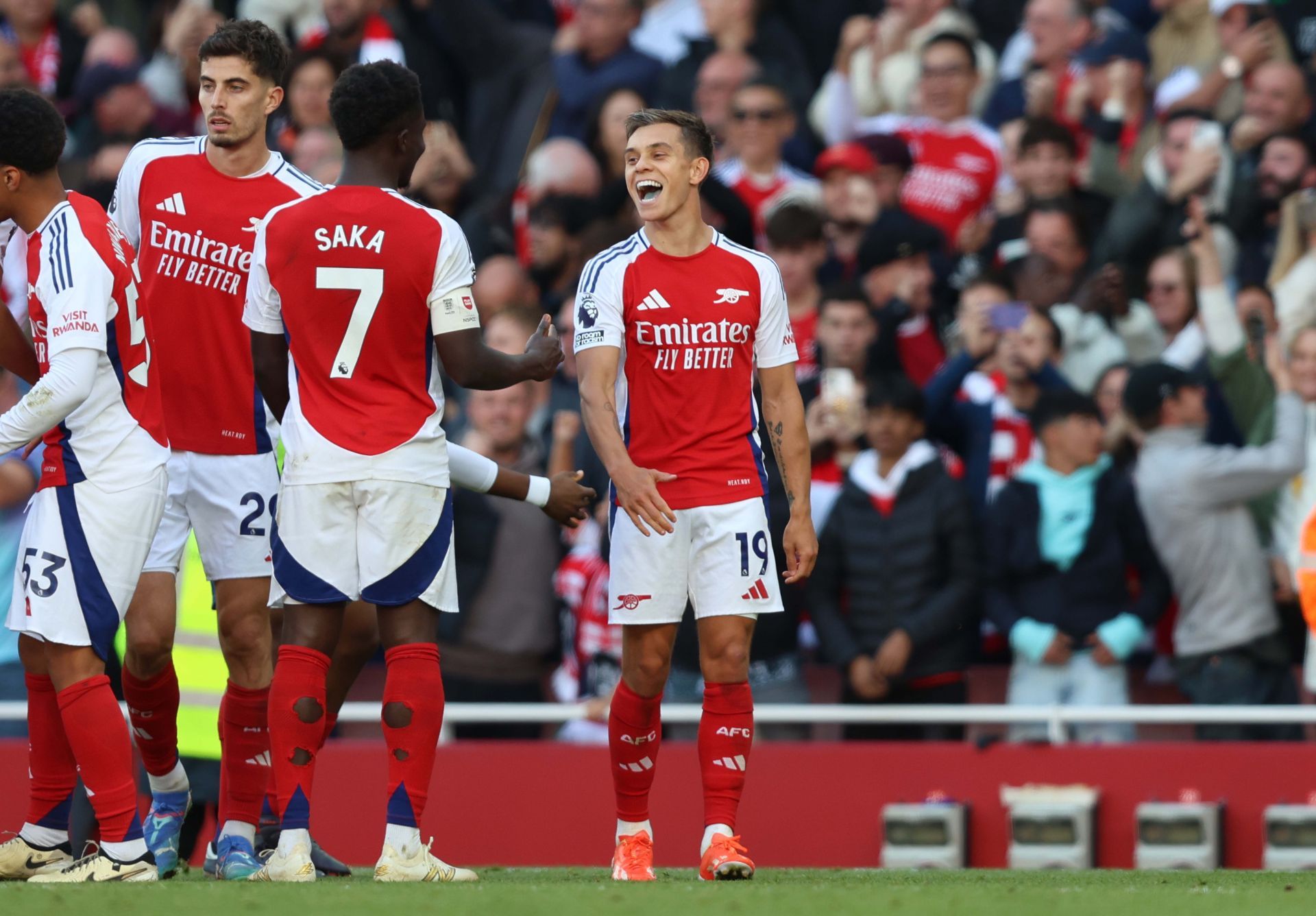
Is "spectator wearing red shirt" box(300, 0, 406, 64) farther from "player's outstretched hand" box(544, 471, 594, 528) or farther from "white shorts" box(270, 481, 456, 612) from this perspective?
"white shorts" box(270, 481, 456, 612)

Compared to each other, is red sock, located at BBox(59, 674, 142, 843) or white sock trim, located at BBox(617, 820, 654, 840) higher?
red sock, located at BBox(59, 674, 142, 843)

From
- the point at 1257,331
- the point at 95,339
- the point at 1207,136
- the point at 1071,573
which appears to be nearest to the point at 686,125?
the point at 95,339

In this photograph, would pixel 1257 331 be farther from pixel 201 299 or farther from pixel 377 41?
pixel 377 41

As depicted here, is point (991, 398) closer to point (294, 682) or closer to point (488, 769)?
point (488, 769)

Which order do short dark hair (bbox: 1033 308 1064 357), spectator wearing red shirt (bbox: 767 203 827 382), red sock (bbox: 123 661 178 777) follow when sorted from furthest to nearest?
spectator wearing red shirt (bbox: 767 203 827 382) → short dark hair (bbox: 1033 308 1064 357) → red sock (bbox: 123 661 178 777)

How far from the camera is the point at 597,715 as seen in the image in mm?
9898

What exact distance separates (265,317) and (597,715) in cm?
390

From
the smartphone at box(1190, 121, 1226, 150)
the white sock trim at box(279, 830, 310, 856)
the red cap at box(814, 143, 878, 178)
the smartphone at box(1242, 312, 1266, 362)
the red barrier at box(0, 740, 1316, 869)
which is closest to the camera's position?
the white sock trim at box(279, 830, 310, 856)

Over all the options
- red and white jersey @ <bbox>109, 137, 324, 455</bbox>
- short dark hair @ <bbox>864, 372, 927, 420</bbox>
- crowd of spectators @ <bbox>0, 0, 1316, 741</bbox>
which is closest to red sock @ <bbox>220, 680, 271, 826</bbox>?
red and white jersey @ <bbox>109, 137, 324, 455</bbox>

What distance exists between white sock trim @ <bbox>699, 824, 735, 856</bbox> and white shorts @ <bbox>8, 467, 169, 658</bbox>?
2030mm

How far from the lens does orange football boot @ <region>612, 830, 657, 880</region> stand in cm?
696

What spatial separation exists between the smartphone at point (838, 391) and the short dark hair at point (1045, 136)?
84.0 inches

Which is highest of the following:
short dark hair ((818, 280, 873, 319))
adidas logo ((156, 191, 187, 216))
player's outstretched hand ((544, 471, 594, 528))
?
adidas logo ((156, 191, 187, 216))

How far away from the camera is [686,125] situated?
7137 millimetres
